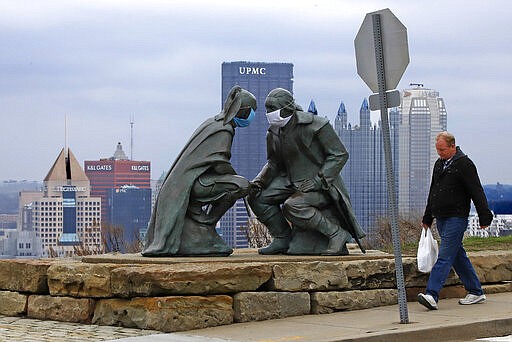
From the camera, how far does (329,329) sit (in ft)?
35.9

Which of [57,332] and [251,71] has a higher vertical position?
[251,71]

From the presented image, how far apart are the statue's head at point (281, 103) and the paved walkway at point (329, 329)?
2.74 metres

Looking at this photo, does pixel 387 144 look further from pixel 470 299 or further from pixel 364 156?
pixel 364 156

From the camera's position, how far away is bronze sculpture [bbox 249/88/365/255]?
13.7 m

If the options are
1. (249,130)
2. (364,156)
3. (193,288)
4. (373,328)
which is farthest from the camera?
(364,156)

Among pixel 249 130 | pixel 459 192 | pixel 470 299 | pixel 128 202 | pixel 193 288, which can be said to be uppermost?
pixel 249 130

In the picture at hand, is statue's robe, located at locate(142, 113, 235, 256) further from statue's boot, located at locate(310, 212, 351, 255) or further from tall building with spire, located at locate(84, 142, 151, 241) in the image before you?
tall building with spire, located at locate(84, 142, 151, 241)

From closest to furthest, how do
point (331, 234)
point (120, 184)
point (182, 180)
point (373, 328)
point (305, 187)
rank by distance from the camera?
point (373, 328)
point (182, 180)
point (331, 234)
point (305, 187)
point (120, 184)

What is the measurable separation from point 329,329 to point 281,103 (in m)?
3.69

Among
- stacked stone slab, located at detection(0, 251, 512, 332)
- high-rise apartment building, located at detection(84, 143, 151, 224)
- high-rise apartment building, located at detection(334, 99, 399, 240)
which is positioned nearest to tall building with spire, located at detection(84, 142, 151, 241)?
high-rise apartment building, located at detection(84, 143, 151, 224)

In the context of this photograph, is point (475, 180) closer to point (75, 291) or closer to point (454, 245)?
point (454, 245)

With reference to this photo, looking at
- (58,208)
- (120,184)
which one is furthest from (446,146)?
(120,184)

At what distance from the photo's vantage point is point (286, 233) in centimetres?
1421

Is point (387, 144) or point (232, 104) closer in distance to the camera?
point (387, 144)
